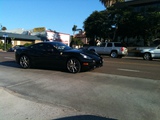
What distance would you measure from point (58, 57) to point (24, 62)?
230cm

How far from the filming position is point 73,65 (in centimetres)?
955

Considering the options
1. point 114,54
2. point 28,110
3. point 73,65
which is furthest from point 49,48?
point 114,54

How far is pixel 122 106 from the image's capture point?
5051 millimetres

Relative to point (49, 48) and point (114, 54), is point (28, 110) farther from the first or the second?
point (114, 54)

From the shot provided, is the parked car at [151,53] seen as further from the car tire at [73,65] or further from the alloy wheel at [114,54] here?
the car tire at [73,65]

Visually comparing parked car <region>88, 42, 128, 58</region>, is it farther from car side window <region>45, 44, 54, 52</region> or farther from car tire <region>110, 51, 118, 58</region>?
car side window <region>45, 44, 54, 52</region>

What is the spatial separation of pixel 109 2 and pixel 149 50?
24103 millimetres

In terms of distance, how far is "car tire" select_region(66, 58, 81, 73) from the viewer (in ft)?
31.0

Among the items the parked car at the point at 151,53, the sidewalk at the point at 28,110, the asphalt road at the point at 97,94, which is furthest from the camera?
the parked car at the point at 151,53

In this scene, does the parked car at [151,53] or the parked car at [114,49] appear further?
the parked car at [114,49]

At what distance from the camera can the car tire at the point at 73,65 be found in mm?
9438

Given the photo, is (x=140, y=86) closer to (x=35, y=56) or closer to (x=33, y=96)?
(x=33, y=96)

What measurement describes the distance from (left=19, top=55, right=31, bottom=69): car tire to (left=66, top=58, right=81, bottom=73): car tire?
2493 mm

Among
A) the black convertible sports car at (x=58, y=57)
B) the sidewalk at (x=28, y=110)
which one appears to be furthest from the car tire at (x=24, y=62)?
the sidewalk at (x=28, y=110)
